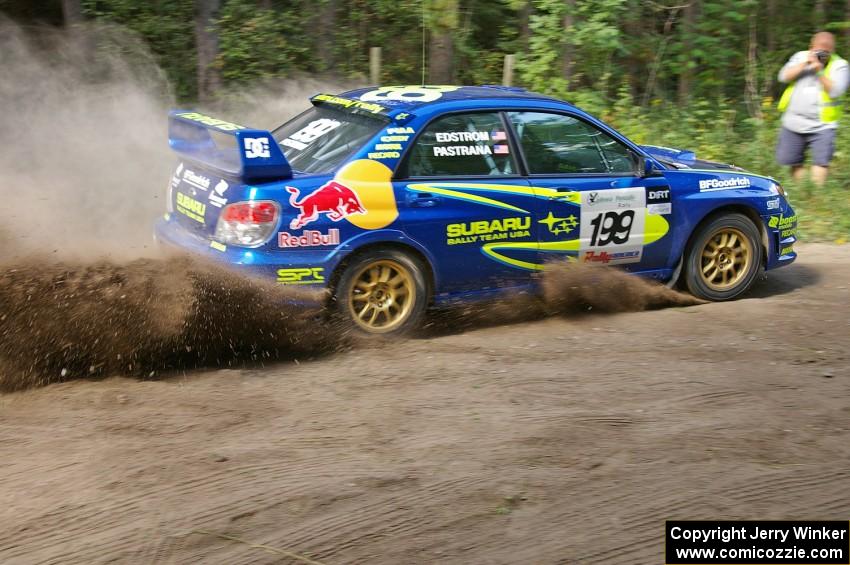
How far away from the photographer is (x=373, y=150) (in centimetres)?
637

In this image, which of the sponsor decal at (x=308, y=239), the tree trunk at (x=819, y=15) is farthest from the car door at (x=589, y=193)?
the tree trunk at (x=819, y=15)

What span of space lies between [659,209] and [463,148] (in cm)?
165

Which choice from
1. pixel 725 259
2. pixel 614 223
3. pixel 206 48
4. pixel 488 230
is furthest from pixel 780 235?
pixel 206 48

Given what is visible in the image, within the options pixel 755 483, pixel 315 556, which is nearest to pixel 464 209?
pixel 755 483

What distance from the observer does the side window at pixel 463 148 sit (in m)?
6.54

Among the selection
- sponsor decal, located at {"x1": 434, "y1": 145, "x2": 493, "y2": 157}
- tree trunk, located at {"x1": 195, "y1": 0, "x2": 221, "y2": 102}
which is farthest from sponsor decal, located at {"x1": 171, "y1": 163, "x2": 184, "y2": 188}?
tree trunk, located at {"x1": 195, "y1": 0, "x2": 221, "y2": 102}

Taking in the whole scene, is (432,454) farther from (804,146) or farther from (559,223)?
(804,146)

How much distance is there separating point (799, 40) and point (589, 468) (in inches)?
511

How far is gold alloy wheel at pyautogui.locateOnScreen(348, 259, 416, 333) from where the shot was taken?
6398mm

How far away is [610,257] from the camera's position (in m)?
7.17

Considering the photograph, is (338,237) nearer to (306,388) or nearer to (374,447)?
(306,388)

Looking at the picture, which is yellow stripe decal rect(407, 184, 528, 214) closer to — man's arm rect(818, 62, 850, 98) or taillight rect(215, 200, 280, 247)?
taillight rect(215, 200, 280, 247)

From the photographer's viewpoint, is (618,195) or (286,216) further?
(618,195)

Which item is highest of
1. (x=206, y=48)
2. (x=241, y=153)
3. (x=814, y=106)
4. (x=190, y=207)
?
(x=206, y=48)
